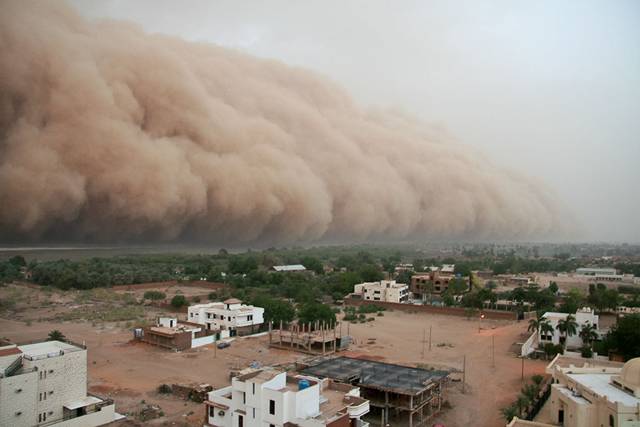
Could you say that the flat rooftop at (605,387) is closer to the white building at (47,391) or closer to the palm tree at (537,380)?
the palm tree at (537,380)

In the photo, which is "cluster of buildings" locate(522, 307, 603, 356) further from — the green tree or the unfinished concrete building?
the green tree

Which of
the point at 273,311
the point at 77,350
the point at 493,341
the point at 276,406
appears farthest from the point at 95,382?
the point at 493,341

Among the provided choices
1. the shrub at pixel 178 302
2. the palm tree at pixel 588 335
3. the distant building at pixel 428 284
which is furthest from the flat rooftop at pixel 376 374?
the distant building at pixel 428 284

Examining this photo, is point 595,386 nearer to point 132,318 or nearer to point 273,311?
point 273,311

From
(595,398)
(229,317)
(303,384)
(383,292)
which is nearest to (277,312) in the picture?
(229,317)

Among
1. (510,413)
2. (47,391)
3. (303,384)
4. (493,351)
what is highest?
(303,384)

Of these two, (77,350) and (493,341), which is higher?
(77,350)

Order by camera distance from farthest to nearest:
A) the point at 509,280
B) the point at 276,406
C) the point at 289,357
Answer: the point at 509,280
the point at 289,357
the point at 276,406

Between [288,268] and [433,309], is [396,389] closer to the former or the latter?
[433,309]
